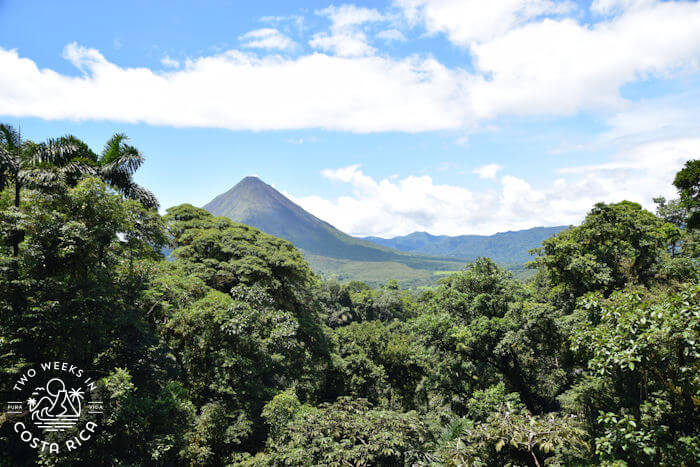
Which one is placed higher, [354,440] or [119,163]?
[119,163]

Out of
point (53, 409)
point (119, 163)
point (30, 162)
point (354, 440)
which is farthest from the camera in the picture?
point (119, 163)

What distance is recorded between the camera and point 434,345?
48.2ft

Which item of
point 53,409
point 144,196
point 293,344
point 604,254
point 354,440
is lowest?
point 354,440

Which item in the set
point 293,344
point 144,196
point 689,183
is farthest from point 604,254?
point 144,196

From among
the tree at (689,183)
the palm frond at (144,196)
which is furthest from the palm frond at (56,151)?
the tree at (689,183)

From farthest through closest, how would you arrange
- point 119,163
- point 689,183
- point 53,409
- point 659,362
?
point 689,183, point 119,163, point 53,409, point 659,362

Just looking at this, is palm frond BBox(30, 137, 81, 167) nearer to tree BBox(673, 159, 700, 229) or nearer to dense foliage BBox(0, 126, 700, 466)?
dense foliage BBox(0, 126, 700, 466)

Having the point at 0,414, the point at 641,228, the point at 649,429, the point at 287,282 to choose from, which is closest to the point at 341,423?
the point at 649,429

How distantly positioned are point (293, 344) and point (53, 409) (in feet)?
24.8

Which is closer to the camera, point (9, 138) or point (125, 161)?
point (9, 138)

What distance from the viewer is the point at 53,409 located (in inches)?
257

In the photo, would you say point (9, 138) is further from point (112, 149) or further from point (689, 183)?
point (689, 183)

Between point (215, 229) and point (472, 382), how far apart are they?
50.4ft

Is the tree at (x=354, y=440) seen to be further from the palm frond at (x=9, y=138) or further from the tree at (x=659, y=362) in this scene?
the palm frond at (x=9, y=138)
